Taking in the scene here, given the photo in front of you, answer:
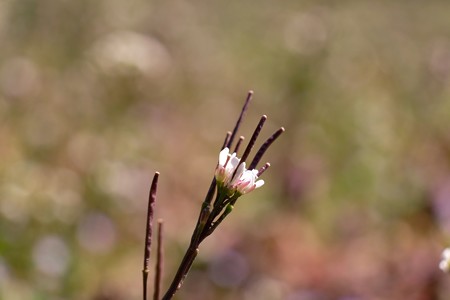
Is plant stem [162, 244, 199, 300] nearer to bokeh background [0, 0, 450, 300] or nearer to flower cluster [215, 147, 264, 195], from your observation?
flower cluster [215, 147, 264, 195]

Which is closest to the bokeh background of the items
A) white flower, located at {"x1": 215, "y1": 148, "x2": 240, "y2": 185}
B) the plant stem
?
the plant stem

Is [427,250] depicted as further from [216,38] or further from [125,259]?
[216,38]

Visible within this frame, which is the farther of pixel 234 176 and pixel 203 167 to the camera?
pixel 203 167

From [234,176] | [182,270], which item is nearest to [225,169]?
[234,176]

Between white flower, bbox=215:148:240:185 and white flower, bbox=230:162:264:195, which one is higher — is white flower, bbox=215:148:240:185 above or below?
above

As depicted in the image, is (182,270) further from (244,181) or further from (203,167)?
(203,167)

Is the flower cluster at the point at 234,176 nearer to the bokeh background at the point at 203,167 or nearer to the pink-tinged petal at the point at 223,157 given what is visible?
the pink-tinged petal at the point at 223,157
